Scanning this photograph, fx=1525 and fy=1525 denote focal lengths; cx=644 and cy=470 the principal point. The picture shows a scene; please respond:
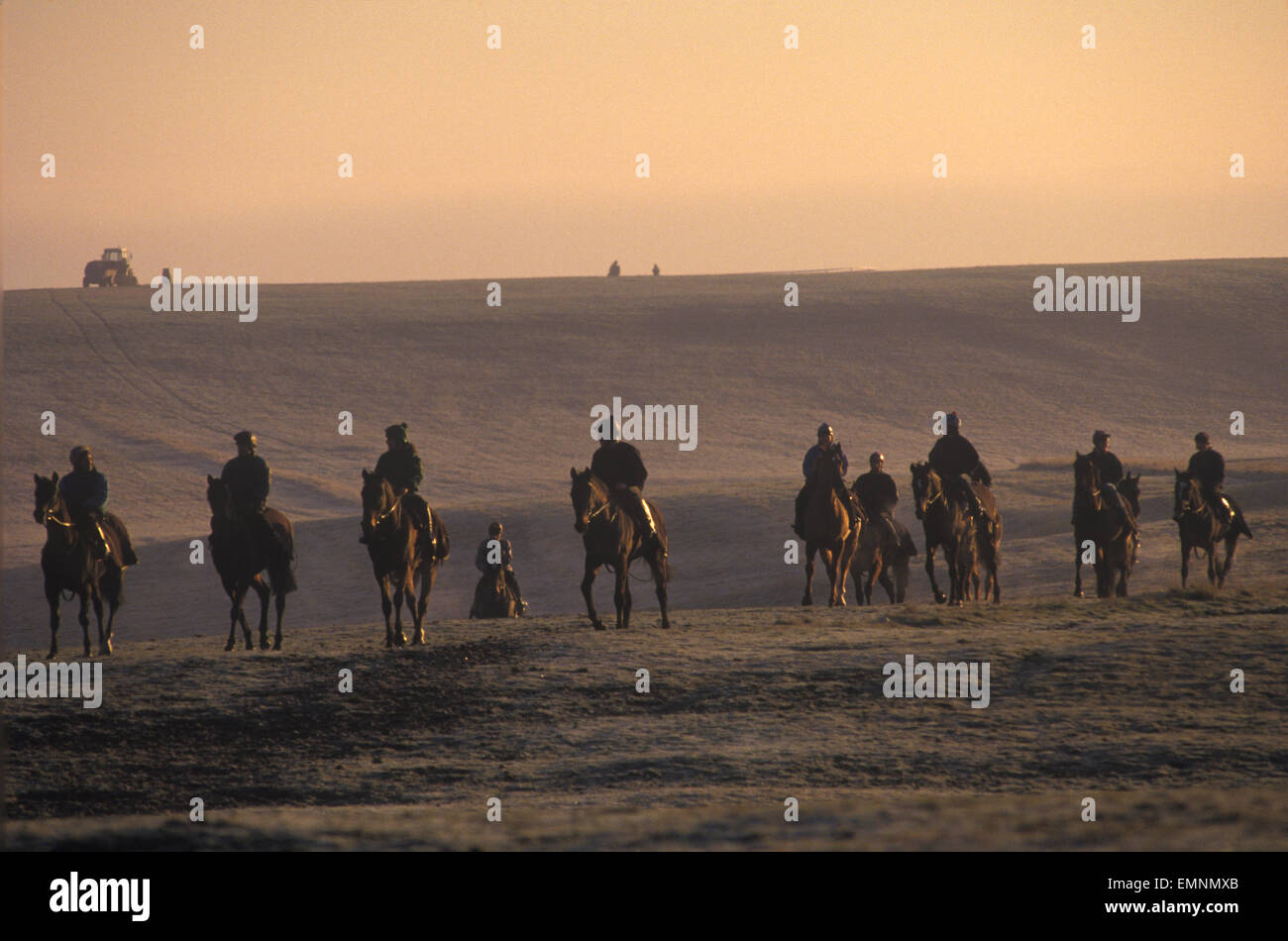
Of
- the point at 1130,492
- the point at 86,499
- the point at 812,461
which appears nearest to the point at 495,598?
the point at 812,461

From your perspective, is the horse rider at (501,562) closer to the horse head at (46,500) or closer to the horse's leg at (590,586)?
the horse's leg at (590,586)

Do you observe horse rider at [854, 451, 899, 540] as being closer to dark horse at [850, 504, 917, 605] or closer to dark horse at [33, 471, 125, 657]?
dark horse at [850, 504, 917, 605]

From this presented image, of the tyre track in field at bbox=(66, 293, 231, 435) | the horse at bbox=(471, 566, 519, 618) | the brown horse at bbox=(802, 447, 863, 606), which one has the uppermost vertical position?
the tyre track in field at bbox=(66, 293, 231, 435)

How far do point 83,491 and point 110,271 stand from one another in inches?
3228

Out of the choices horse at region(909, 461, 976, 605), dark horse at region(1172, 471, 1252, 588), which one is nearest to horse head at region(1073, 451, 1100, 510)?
horse at region(909, 461, 976, 605)

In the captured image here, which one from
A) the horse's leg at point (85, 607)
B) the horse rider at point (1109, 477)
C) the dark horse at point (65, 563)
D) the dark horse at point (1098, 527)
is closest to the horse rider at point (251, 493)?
the dark horse at point (65, 563)

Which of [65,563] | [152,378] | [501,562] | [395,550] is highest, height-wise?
[152,378]

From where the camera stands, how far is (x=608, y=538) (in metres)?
16.5

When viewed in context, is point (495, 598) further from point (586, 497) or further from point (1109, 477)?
point (1109, 477)

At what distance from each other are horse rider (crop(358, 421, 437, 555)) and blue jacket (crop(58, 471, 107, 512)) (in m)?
2.88

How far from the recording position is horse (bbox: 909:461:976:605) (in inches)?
754

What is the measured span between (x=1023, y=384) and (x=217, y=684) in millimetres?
53369

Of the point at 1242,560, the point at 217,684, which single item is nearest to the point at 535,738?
the point at 217,684

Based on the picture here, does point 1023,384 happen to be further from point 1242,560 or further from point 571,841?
point 571,841
